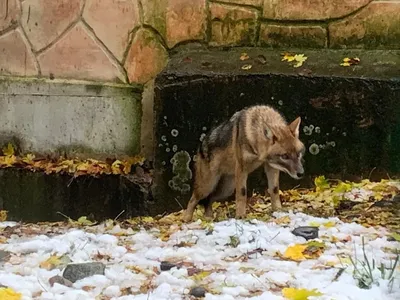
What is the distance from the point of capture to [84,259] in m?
4.07

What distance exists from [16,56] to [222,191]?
240cm

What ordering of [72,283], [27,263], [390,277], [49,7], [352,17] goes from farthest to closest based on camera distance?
[49,7], [352,17], [27,263], [72,283], [390,277]

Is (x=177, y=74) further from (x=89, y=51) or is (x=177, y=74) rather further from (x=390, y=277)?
(x=390, y=277)

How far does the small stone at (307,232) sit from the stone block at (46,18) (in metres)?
3.34

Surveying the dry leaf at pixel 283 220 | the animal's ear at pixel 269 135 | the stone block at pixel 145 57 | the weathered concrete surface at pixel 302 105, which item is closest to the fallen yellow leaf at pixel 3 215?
the weathered concrete surface at pixel 302 105

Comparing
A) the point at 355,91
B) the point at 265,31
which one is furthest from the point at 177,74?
the point at 355,91

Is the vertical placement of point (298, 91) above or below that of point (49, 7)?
below

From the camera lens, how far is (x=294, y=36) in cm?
666

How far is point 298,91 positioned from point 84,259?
8.75 ft

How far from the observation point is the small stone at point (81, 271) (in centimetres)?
370

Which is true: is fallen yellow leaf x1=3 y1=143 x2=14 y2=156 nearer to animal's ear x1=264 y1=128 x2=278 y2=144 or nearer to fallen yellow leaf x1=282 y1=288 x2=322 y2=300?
animal's ear x1=264 y1=128 x2=278 y2=144

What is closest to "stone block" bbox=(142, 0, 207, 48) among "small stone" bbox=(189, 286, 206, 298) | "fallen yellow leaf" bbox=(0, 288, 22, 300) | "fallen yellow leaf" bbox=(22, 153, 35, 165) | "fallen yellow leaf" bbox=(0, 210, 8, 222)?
"fallen yellow leaf" bbox=(22, 153, 35, 165)

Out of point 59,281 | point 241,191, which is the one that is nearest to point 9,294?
point 59,281

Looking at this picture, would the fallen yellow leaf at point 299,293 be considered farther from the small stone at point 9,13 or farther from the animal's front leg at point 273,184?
the small stone at point 9,13
